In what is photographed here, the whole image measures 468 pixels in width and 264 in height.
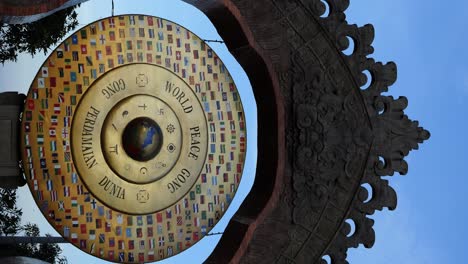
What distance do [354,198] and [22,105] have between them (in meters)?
3.21

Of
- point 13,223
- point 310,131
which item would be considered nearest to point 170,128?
point 310,131

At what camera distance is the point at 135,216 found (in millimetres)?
6141

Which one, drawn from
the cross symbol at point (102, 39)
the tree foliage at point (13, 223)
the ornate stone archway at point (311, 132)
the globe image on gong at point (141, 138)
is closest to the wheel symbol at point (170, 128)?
the globe image on gong at point (141, 138)

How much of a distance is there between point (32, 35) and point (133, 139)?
4.35 m

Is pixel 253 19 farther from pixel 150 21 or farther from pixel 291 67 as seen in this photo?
pixel 150 21

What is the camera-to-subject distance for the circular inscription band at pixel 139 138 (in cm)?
596

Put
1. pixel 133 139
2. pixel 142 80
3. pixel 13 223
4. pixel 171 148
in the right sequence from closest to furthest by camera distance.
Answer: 1. pixel 133 139
2. pixel 142 80
3. pixel 171 148
4. pixel 13 223

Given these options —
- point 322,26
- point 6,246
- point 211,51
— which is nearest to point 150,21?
point 211,51

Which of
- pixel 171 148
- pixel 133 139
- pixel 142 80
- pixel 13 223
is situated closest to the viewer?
pixel 133 139

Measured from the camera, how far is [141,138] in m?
6.06

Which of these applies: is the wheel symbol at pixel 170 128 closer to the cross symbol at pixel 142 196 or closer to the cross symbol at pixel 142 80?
the cross symbol at pixel 142 80

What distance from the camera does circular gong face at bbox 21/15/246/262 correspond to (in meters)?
5.80

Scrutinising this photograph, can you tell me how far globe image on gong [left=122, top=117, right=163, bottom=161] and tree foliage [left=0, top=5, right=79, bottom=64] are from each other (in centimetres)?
396

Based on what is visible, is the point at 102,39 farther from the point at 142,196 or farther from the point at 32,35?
the point at 32,35
